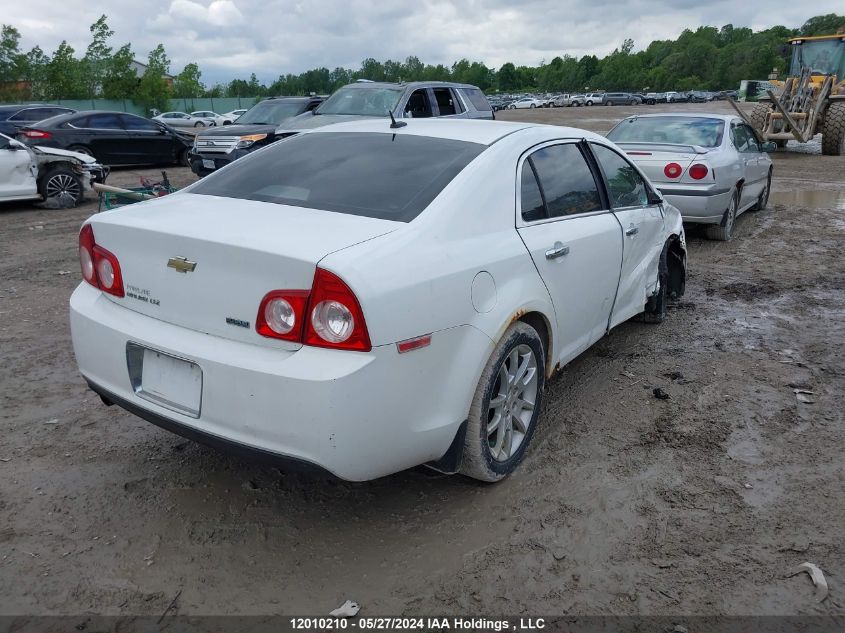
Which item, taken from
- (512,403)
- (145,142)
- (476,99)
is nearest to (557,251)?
(512,403)

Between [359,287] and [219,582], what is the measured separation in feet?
4.17

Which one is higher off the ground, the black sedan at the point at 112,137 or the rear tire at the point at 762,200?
the black sedan at the point at 112,137

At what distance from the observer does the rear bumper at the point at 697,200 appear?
8.33 metres

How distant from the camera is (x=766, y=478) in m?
3.44

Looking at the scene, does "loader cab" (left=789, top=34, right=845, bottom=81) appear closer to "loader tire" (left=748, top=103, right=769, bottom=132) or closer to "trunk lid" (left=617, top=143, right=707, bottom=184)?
"loader tire" (left=748, top=103, right=769, bottom=132)

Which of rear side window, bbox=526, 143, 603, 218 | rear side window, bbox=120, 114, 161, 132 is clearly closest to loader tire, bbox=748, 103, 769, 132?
rear side window, bbox=120, 114, 161, 132

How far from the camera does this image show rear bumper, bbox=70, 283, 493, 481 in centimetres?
250

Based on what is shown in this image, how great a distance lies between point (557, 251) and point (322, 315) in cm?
150

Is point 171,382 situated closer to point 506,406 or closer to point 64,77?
point 506,406

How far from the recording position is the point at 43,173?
1134 cm

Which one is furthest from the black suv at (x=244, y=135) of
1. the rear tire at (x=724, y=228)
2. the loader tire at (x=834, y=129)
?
the loader tire at (x=834, y=129)

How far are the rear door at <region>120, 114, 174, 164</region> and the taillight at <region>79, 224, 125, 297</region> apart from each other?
1480 cm

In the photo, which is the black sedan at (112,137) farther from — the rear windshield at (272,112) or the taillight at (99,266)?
the taillight at (99,266)

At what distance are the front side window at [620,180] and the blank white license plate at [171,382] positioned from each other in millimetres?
2777
